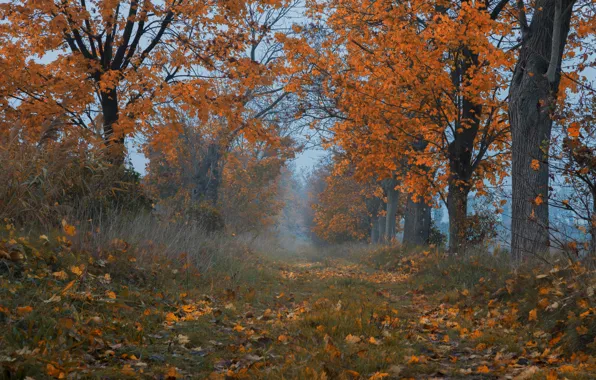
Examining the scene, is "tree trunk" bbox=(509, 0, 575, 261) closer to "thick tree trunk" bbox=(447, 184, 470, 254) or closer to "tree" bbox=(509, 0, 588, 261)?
"tree" bbox=(509, 0, 588, 261)

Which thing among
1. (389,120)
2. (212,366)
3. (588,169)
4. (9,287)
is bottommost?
(212,366)

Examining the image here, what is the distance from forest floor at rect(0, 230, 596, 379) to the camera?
4074 mm

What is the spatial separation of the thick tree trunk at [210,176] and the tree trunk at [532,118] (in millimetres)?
15503

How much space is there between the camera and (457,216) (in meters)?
13.5

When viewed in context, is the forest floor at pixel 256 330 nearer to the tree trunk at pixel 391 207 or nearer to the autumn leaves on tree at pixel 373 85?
the autumn leaves on tree at pixel 373 85

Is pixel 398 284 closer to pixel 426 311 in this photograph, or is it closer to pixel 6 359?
pixel 426 311

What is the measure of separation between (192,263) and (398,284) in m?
4.97

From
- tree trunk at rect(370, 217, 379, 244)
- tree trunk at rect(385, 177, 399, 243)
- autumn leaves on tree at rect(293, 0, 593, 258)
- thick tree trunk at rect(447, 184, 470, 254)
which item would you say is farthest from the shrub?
tree trunk at rect(370, 217, 379, 244)

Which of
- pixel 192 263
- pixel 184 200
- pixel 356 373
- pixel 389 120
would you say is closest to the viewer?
pixel 356 373

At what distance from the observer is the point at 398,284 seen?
38.9 feet

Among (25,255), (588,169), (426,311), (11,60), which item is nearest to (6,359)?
(25,255)

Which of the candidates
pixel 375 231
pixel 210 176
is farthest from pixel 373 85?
pixel 375 231

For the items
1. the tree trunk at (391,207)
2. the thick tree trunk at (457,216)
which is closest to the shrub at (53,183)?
the thick tree trunk at (457,216)

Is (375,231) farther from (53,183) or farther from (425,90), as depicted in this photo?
(53,183)
